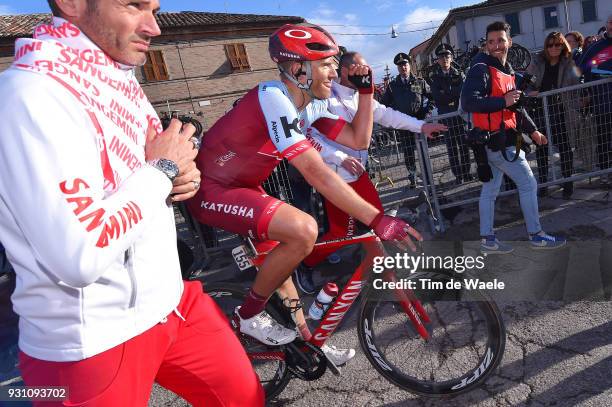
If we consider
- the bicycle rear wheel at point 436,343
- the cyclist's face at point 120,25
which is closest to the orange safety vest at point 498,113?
the bicycle rear wheel at point 436,343

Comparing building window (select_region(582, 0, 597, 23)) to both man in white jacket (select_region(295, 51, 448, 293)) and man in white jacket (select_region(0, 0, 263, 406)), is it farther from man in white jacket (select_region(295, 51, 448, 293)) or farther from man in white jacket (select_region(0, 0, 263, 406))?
man in white jacket (select_region(0, 0, 263, 406))

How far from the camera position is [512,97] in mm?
3727

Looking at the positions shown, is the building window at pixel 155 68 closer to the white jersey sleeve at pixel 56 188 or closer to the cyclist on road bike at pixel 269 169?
the cyclist on road bike at pixel 269 169

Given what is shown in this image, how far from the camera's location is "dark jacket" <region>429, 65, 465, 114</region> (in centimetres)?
682

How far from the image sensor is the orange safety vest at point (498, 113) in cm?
390

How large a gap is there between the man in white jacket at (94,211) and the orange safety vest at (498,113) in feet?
11.2

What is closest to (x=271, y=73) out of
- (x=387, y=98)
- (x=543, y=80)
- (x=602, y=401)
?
(x=387, y=98)

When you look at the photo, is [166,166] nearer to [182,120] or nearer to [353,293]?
[353,293]

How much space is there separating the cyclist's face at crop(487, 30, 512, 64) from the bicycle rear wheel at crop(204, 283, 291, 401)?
3.43 m

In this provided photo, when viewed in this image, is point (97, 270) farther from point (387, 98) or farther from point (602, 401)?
point (387, 98)

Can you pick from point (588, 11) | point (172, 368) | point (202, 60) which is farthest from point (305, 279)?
point (588, 11)

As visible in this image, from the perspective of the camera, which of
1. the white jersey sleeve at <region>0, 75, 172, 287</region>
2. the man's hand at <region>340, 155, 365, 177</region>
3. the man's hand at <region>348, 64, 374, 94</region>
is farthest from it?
the man's hand at <region>340, 155, 365, 177</region>

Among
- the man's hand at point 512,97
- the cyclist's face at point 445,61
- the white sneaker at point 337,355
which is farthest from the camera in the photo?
the cyclist's face at point 445,61

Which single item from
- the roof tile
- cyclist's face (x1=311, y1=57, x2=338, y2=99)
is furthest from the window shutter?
cyclist's face (x1=311, y1=57, x2=338, y2=99)
